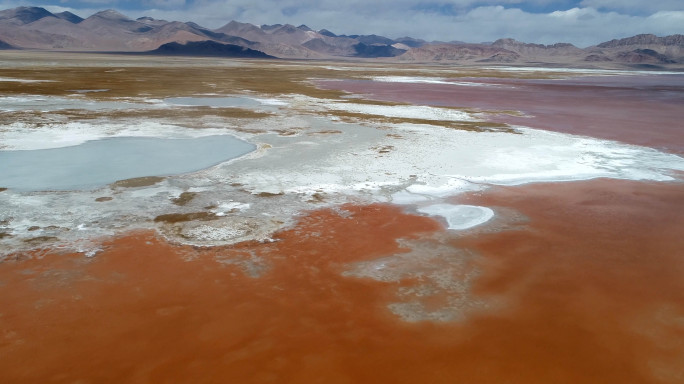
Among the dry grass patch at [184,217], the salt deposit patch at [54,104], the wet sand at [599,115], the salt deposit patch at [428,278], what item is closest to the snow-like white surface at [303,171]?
the dry grass patch at [184,217]

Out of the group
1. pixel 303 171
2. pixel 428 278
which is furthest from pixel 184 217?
pixel 428 278

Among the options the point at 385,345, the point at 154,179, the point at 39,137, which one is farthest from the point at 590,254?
the point at 39,137

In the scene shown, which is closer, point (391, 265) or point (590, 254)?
point (391, 265)

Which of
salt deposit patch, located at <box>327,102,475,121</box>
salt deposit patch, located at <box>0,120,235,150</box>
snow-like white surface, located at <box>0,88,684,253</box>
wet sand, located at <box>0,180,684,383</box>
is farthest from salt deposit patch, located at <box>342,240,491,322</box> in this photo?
salt deposit patch, located at <box>327,102,475,121</box>

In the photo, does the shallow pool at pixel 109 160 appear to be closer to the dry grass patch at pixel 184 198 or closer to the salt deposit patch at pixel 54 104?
the dry grass patch at pixel 184 198

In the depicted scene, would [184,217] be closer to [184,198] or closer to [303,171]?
[184,198]

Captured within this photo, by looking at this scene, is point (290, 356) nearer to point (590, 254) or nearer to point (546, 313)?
point (546, 313)
